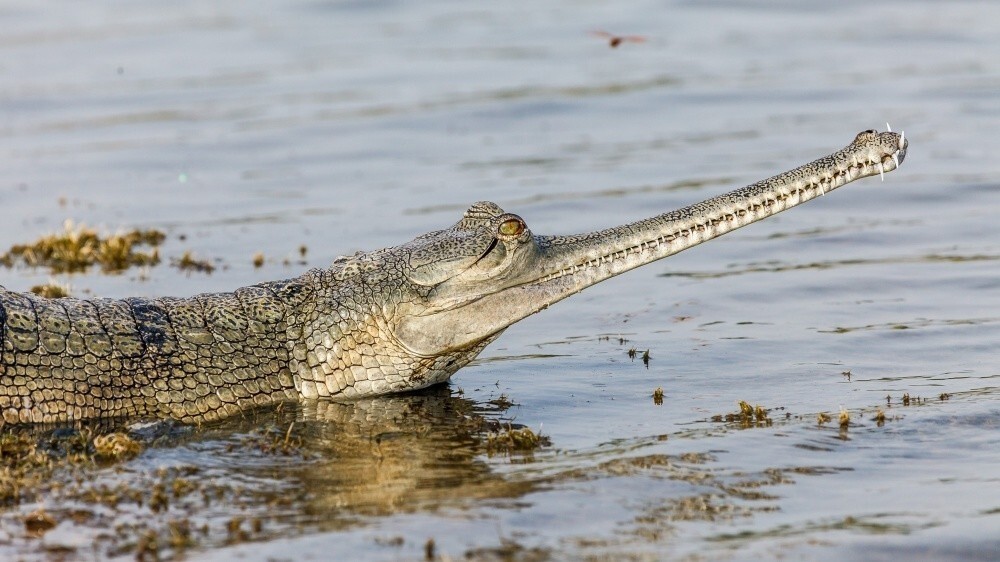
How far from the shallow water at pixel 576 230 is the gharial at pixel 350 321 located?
0.28 m

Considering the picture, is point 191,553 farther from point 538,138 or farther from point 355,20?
point 355,20

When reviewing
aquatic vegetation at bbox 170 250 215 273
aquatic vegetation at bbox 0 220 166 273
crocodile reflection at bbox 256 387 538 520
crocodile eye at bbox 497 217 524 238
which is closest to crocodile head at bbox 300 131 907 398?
crocodile eye at bbox 497 217 524 238

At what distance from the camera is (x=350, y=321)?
7496 mm

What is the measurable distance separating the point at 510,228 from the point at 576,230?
14.4 ft

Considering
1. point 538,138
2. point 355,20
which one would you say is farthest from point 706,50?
point 355,20

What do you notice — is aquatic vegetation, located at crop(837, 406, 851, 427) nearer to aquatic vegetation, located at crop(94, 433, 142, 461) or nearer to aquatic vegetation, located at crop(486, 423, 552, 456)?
aquatic vegetation, located at crop(486, 423, 552, 456)

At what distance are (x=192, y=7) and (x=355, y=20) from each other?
3126mm

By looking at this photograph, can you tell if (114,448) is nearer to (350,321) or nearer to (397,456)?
(397,456)

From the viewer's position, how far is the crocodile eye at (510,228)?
735cm

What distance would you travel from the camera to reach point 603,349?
28.3ft

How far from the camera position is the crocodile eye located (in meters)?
7.35

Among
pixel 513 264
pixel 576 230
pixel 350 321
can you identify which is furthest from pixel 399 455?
pixel 576 230

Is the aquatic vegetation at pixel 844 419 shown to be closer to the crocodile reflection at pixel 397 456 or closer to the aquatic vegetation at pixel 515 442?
the aquatic vegetation at pixel 515 442

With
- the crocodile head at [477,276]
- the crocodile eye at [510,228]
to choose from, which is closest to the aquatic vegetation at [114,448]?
the crocodile head at [477,276]
